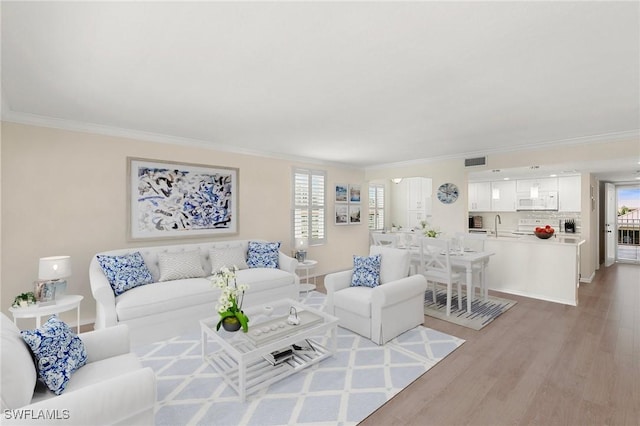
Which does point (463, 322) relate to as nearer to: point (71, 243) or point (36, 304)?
point (36, 304)

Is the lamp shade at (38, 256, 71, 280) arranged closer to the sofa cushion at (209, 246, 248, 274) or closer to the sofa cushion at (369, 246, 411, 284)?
the sofa cushion at (209, 246, 248, 274)

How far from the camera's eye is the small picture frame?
7098 millimetres

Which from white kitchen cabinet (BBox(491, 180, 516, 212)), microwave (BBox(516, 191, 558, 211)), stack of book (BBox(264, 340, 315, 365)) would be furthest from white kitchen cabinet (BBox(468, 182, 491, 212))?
stack of book (BBox(264, 340, 315, 365))

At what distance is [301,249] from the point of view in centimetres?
597

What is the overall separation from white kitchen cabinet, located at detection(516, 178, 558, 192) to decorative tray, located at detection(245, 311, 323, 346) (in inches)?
266

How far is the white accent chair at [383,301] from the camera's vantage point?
3195mm

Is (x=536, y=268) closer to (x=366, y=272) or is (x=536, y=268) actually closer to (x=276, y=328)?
(x=366, y=272)

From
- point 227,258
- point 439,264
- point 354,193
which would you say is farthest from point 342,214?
point 227,258

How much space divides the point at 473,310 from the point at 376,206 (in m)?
4.87

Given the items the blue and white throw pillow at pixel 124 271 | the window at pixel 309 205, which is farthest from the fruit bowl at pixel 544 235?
the blue and white throw pillow at pixel 124 271

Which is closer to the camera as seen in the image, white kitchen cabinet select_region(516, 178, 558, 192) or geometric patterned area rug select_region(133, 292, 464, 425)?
geometric patterned area rug select_region(133, 292, 464, 425)

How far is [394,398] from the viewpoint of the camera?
7.58 feet

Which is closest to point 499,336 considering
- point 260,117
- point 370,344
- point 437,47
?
point 370,344

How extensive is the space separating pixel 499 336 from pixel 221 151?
188 inches
